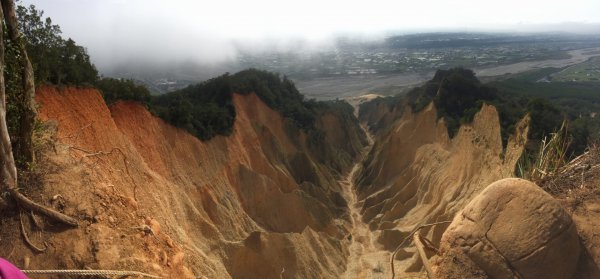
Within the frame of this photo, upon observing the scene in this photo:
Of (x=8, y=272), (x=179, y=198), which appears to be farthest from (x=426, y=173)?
(x=8, y=272)

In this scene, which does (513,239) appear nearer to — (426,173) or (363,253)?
(363,253)

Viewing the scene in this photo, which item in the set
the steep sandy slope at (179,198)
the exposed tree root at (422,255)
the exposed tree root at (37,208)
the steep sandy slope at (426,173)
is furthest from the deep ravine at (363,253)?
the exposed tree root at (37,208)

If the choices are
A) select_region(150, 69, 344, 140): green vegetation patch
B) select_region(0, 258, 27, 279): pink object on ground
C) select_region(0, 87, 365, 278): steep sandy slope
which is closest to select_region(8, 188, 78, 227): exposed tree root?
select_region(0, 87, 365, 278): steep sandy slope

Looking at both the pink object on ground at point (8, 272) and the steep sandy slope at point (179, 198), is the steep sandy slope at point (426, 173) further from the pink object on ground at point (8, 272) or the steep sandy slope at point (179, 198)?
the pink object on ground at point (8, 272)

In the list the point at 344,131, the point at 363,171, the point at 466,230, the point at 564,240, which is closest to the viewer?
the point at 564,240

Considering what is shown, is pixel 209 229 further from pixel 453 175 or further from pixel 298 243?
pixel 453 175

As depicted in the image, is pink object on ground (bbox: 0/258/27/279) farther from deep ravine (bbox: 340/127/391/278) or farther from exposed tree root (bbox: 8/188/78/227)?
deep ravine (bbox: 340/127/391/278)

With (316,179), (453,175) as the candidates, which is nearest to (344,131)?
(316,179)
